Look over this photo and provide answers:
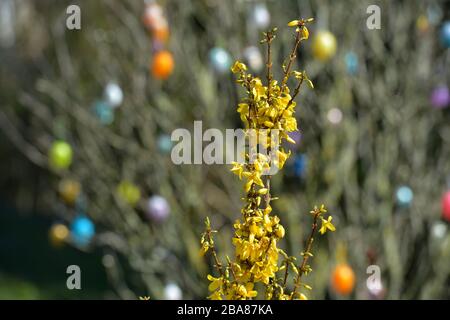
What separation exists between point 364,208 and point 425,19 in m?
1.02

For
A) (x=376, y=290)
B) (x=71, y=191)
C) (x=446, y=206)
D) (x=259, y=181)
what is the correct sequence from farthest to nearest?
(x=71, y=191)
(x=446, y=206)
(x=376, y=290)
(x=259, y=181)

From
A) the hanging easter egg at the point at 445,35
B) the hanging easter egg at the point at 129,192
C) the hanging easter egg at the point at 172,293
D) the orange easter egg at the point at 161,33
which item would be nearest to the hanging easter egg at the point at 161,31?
the orange easter egg at the point at 161,33

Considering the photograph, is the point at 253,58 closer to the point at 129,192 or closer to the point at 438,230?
the point at 129,192

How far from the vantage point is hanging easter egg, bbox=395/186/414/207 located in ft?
11.7

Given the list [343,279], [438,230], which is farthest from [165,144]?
[438,230]

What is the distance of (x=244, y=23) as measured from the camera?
4.00 metres

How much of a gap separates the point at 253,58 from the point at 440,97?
0.93m

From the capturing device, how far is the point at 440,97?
3660mm

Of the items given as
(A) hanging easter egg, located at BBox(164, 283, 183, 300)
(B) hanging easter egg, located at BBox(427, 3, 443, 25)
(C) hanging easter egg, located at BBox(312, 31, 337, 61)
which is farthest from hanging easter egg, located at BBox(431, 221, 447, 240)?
(A) hanging easter egg, located at BBox(164, 283, 183, 300)

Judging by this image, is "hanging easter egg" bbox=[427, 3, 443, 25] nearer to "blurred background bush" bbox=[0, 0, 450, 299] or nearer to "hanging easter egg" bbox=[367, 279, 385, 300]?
"blurred background bush" bbox=[0, 0, 450, 299]

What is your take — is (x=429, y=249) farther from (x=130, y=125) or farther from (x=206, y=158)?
(x=130, y=125)

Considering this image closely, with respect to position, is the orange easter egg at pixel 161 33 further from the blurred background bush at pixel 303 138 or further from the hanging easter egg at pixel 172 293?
the hanging easter egg at pixel 172 293

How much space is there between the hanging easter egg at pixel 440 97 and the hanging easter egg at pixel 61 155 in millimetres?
1979
